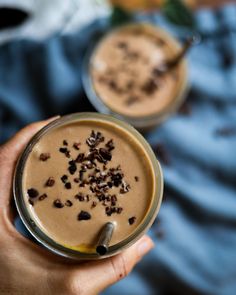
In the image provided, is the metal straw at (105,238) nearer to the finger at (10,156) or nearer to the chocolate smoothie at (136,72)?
the finger at (10,156)

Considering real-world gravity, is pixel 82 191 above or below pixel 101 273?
above

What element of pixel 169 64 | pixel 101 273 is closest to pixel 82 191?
pixel 101 273

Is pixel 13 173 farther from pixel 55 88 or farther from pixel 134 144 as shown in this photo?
pixel 55 88

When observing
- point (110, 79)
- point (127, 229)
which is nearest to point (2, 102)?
point (110, 79)

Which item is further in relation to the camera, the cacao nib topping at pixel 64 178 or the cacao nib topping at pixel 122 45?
the cacao nib topping at pixel 122 45

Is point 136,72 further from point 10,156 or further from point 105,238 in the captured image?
point 105,238

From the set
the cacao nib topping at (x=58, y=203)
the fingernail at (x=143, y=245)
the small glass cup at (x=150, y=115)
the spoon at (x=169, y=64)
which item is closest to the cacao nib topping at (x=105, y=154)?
the cacao nib topping at (x=58, y=203)

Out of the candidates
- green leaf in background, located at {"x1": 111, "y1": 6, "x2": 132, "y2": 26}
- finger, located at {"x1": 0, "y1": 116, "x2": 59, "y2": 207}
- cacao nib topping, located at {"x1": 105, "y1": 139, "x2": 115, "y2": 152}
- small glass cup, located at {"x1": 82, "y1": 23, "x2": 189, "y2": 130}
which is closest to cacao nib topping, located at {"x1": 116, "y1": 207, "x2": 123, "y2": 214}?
cacao nib topping, located at {"x1": 105, "y1": 139, "x2": 115, "y2": 152}
